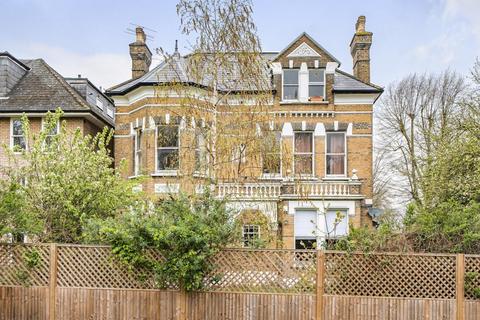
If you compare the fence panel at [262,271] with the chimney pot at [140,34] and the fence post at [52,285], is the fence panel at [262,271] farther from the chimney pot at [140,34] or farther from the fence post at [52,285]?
the chimney pot at [140,34]

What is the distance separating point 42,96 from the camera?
1888 centimetres

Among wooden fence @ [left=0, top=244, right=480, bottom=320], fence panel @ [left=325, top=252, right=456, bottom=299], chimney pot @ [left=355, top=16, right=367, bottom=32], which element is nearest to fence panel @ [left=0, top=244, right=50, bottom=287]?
wooden fence @ [left=0, top=244, right=480, bottom=320]

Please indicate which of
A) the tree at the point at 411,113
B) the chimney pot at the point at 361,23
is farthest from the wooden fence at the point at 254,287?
the tree at the point at 411,113

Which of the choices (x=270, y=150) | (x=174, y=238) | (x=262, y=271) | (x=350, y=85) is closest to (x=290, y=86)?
(x=350, y=85)

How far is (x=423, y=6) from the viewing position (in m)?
15.8

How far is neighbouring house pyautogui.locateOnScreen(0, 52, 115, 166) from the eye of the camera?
18.1m

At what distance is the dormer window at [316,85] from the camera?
17469 millimetres

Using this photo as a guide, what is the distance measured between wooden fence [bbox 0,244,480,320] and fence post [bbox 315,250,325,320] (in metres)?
0.02

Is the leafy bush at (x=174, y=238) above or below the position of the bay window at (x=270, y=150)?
below

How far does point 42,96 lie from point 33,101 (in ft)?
1.55

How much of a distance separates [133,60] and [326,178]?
34.4 ft

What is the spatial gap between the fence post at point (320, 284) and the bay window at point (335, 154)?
379 inches

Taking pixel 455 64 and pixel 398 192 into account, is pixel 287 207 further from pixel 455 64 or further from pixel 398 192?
pixel 455 64

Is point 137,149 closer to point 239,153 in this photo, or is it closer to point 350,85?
point 239,153
